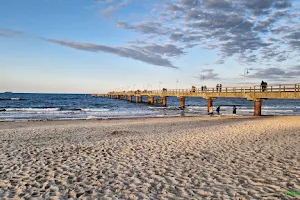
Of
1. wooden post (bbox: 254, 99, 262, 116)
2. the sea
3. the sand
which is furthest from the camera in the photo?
the sea

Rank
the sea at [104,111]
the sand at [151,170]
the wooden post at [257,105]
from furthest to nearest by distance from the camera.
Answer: the sea at [104,111] < the wooden post at [257,105] < the sand at [151,170]

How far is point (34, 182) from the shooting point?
623cm

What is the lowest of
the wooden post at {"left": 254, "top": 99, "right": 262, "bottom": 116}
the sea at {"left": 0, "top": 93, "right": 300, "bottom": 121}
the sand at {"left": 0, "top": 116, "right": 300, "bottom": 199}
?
the sea at {"left": 0, "top": 93, "right": 300, "bottom": 121}

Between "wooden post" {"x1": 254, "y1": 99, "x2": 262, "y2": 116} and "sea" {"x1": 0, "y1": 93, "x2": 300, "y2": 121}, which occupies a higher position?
"wooden post" {"x1": 254, "y1": 99, "x2": 262, "y2": 116}

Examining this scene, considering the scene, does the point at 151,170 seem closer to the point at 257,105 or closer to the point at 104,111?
the point at 257,105

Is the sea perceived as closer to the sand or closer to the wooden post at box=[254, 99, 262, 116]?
the wooden post at box=[254, 99, 262, 116]

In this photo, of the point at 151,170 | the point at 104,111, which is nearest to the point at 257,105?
the point at 104,111

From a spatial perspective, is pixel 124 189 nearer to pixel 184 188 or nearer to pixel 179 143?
pixel 184 188

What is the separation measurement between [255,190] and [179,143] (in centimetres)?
572

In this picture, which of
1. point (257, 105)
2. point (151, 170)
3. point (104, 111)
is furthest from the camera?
point (104, 111)

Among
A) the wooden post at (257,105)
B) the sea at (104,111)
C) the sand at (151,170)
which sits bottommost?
the sea at (104,111)

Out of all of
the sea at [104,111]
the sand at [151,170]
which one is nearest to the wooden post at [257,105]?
the sea at [104,111]

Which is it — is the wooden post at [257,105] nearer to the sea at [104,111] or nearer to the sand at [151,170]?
the sea at [104,111]

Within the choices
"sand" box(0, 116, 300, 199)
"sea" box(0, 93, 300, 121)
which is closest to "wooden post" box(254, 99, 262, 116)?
"sea" box(0, 93, 300, 121)
